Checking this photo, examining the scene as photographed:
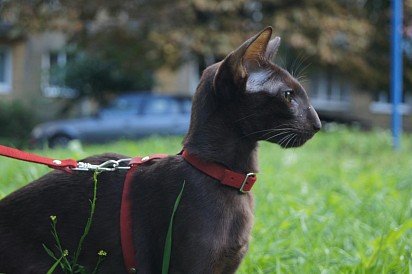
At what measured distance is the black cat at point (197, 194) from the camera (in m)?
2.13

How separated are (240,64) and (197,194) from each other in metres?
0.50

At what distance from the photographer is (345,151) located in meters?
9.50

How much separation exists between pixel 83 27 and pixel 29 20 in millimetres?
1365

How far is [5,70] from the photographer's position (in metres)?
23.6

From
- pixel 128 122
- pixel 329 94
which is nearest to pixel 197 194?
pixel 128 122

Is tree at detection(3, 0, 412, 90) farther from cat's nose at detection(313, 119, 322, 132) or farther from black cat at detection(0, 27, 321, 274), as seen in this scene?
cat's nose at detection(313, 119, 322, 132)

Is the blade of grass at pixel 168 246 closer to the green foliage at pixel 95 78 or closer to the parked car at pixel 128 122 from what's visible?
the parked car at pixel 128 122

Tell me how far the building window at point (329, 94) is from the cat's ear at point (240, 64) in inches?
986

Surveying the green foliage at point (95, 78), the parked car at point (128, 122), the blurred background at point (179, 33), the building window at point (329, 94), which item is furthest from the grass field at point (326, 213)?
the building window at point (329, 94)

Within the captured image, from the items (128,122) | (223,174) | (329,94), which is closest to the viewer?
(223,174)

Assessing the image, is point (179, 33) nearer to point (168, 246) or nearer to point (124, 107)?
point (124, 107)

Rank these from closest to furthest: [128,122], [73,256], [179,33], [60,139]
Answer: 1. [73,256]
2. [179,33]
3. [128,122]
4. [60,139]

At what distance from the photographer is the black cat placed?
2.13 metres

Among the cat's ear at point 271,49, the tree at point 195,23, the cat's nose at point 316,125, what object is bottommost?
the cat's nose at point 316,125
